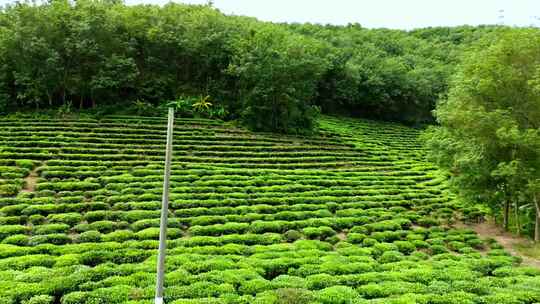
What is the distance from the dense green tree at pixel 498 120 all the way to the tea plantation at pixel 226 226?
119 inches

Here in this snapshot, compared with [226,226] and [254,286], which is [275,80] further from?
[254,286]

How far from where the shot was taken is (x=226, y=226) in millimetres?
17828

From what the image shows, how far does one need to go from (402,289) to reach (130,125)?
2975 cm

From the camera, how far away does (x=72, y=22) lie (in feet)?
123

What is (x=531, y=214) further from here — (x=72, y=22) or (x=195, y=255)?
(x=72, y=22)

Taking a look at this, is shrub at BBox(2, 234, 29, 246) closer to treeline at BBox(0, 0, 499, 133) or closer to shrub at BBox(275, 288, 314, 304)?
shrub at BBox(275, 288, 314, 304)

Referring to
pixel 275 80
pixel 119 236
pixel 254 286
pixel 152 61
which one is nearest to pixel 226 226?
pixel 119 236

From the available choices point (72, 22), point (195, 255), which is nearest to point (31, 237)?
point (195, 255)

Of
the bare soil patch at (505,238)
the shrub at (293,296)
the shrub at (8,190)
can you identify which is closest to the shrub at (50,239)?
the shrub at (8,190)

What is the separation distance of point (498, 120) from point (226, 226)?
1405 cm

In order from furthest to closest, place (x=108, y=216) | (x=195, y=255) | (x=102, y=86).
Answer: (x=102, y=86) → (x=108, y=216) → (x=195, y=255)

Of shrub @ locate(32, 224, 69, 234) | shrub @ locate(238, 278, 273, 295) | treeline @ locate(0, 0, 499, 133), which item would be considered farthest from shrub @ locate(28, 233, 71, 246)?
treeline @ locate(0, 0, 499, 133)

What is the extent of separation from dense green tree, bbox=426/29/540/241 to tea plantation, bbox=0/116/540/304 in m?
3.03

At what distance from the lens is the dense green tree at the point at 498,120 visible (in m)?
18.8
